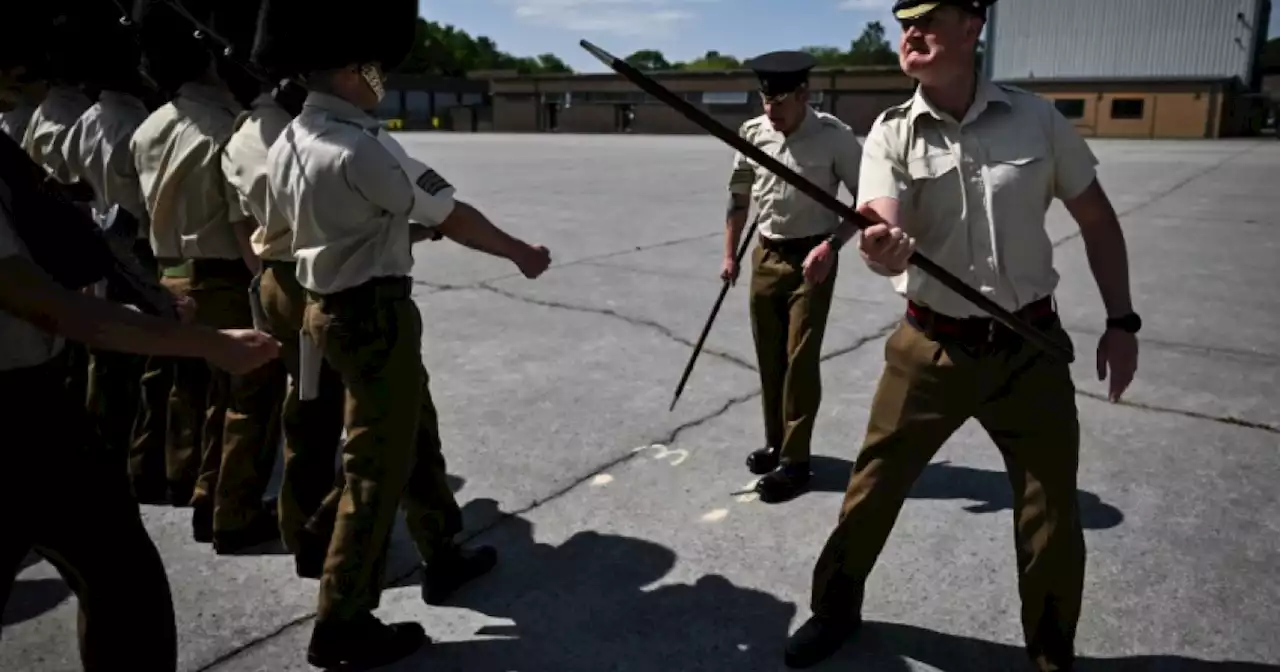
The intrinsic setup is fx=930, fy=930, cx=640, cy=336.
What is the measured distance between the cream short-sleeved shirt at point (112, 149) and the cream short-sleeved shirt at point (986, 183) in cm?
318

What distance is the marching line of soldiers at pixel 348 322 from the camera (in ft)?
6.79

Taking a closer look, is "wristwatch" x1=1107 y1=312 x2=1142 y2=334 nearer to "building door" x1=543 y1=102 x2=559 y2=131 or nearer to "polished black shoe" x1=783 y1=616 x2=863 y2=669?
"polished black shoe" x1=783 y1=616 x2=863 y2=669

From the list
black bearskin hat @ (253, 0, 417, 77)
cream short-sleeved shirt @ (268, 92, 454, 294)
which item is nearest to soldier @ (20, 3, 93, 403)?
black bearskin hat @ (253, 0, 417, 77)

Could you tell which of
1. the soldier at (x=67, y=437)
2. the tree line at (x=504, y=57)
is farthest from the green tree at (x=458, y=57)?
the soldier at (x=67, y=437)

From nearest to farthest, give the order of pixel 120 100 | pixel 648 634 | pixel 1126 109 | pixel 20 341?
pixel 20 341 < pixel 648 634 < pixel 120 100 < pixel 1126 109

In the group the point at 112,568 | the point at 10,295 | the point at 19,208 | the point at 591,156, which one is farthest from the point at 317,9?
the point at 591,156

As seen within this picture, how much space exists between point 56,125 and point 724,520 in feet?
12.0

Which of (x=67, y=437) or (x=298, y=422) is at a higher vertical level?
(x=67, y=437)

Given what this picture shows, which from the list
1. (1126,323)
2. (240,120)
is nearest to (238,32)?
(240,120)

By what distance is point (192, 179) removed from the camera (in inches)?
142

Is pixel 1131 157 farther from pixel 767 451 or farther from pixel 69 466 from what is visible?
pixel 69 466

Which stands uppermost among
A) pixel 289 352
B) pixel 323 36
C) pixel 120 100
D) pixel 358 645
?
pixel 323 36

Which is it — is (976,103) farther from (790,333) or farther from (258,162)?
(258,162)

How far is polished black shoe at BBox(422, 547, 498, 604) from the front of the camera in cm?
322
